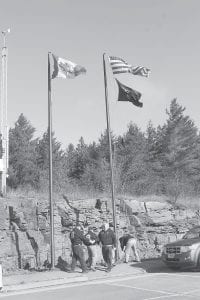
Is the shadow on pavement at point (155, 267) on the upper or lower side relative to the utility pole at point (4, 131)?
lower

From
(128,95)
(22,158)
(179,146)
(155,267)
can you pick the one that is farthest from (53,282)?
(179,146)

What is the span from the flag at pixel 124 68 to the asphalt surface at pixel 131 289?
27.2ft

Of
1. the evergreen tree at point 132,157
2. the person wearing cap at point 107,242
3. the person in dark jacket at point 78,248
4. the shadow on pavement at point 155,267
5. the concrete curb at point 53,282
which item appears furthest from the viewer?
the evergreen tree at point 132,157

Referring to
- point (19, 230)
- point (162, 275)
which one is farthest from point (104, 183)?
point (162, 275)

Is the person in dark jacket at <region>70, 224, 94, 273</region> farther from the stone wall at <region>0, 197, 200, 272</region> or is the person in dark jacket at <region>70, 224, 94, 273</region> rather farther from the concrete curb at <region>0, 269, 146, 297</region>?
the stone wall at <region>0, 197, 200, 272</region>

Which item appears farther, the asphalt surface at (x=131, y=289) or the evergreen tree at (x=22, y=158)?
the evergreen tree at (x=22, y=158)

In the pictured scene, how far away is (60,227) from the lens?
1970cm

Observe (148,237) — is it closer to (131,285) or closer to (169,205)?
(169,205)

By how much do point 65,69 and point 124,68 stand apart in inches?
111

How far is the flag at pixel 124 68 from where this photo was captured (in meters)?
18.4

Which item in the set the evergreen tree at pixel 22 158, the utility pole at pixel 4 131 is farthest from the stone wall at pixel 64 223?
the evergreen tree at pixel 22 158

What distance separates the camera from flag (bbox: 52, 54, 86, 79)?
1680cm

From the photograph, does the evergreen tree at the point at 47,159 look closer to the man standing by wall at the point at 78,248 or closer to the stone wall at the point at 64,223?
the stone wall at the point at 64,223

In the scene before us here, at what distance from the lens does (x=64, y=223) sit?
1997cm
